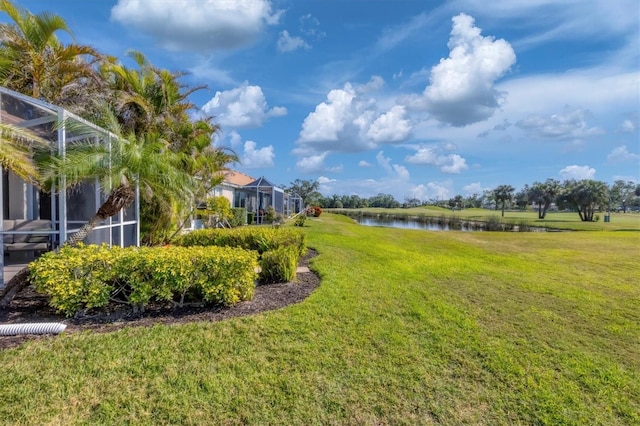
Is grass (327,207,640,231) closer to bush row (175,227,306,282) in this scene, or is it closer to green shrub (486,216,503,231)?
green shrub (486,216,503,231)

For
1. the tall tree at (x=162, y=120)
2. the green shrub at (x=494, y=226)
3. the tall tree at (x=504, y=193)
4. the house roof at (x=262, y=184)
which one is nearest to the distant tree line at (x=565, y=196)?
the tall tree at (x=504, y=193)

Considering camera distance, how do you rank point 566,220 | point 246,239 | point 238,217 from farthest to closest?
point 566,220 < point 238,217 < point 246,239

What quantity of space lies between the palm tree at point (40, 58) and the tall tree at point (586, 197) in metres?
57.8

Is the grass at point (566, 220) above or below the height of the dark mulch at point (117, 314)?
below

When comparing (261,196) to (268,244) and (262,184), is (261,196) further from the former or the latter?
(268,244)

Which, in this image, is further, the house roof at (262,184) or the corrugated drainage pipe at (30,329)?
the house roof at (262,184)

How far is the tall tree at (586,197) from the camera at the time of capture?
46031mm

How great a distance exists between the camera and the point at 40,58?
8.02 metres

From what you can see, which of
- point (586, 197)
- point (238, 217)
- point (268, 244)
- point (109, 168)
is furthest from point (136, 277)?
point (586, 197)

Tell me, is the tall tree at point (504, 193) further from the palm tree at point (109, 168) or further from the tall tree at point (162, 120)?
the palm tree at point (109, 168)

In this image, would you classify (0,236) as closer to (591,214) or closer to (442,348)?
(442,348)

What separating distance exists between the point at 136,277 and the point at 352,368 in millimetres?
2924

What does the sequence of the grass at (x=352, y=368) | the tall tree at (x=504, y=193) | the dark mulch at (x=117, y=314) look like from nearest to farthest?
the grass at (x=352, y=368)
the dark mulch at (x=117, y=314)
the tall tree at (x=504, y=193)

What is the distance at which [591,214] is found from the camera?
48.8m
